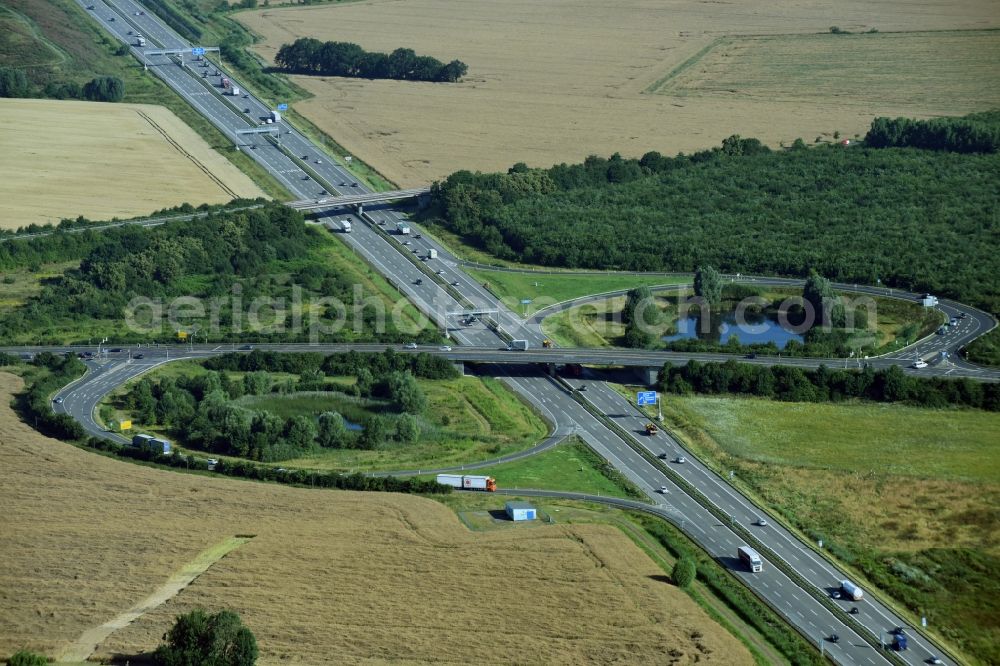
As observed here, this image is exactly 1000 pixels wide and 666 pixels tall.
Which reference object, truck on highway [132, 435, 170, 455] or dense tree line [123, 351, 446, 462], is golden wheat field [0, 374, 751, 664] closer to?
truck on highway [132, 435, 170, 455]

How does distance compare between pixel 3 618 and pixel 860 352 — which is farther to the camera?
pixel 860 352

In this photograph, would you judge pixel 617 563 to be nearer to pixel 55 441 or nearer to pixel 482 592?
pixel 482 592

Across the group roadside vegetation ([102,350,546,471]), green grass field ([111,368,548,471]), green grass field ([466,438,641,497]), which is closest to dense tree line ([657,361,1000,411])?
green grass field ([111,368,548,471])

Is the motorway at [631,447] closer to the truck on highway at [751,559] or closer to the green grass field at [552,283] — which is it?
the truck on highway at [751,559]

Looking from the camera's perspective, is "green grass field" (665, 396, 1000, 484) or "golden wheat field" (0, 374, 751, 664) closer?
"golden wheat field" (0, 374, 751, 664)

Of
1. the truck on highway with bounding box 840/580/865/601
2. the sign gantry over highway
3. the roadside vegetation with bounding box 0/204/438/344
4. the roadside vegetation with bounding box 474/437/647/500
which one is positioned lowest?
the truck on highway with bounding box 840/580/865/601

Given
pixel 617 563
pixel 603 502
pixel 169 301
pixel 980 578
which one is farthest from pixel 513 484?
pixel 169 301

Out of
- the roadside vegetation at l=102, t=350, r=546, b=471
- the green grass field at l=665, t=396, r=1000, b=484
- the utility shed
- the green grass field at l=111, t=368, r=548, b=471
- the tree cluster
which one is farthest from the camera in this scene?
the roadside vegetation at l=102, t=350, r=546, b=471
